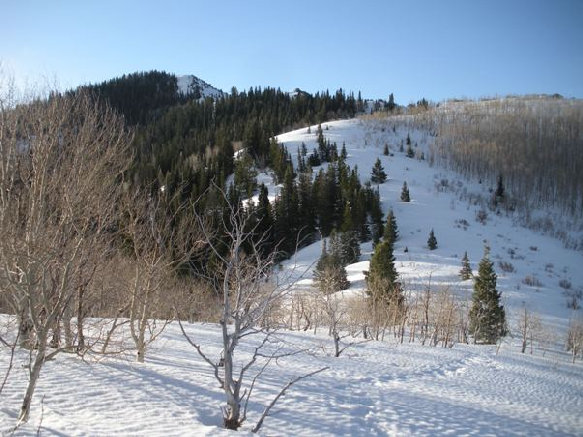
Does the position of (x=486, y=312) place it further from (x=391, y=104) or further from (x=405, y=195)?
(x=391, y=104)

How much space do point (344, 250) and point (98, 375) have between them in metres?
42.7

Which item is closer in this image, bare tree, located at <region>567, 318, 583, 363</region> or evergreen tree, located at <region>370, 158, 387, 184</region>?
bare tree, located at <region>567, 318, 583, 363</region>

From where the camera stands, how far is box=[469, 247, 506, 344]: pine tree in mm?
30484

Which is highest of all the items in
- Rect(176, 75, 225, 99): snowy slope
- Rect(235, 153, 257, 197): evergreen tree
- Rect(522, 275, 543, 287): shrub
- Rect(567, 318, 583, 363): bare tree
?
Rect(176, 75, 225, 99): snowy slope

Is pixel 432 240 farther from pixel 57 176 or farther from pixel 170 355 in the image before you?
pixel 57 176

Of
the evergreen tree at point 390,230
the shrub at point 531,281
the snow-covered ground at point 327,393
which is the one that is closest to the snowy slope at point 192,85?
the evergreen tree at point 390,230

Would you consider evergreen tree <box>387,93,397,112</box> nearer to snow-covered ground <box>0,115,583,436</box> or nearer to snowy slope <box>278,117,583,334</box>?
snowy slope <box>278,117,583,334</box>

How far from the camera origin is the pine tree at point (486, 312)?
100ft

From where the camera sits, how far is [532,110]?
145500mm

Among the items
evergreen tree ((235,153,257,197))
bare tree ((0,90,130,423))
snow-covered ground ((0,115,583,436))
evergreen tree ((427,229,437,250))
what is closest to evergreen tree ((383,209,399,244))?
evergreen tree ((427,229,437,250))

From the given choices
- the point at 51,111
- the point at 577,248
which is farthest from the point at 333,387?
the point at 577,248

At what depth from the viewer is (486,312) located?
1203 inches

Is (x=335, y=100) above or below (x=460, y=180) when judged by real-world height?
above

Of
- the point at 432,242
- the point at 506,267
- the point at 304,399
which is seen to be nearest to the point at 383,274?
the point at 432,242
